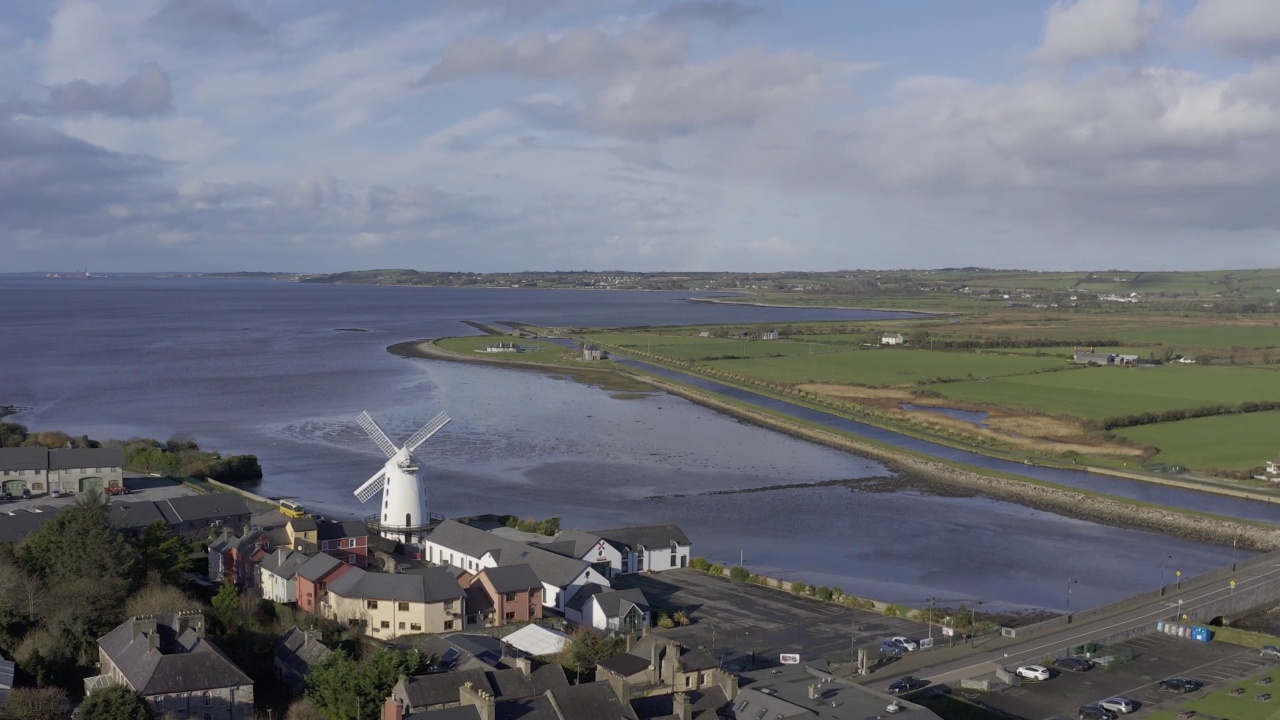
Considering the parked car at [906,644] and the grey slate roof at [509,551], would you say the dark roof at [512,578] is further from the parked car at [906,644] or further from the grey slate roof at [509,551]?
the parked car at [906,644]

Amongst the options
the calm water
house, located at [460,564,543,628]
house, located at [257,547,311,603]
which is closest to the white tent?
house, located at [460,564,543,628]

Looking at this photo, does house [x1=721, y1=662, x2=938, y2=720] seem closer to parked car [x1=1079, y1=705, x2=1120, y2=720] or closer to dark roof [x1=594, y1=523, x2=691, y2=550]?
parked car [x1=1079, y1=705, x2=1120, y2=720]

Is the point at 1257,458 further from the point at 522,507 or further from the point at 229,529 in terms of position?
the point at 229,529

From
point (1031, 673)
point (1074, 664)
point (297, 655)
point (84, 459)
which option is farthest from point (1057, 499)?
point (84, 459)

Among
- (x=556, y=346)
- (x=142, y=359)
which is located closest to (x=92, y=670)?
(x=142, y=359)

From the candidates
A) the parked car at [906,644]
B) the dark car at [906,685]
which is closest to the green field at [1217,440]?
the parked car at [906,644]

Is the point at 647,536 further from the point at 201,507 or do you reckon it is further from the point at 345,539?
the point at 201,507
